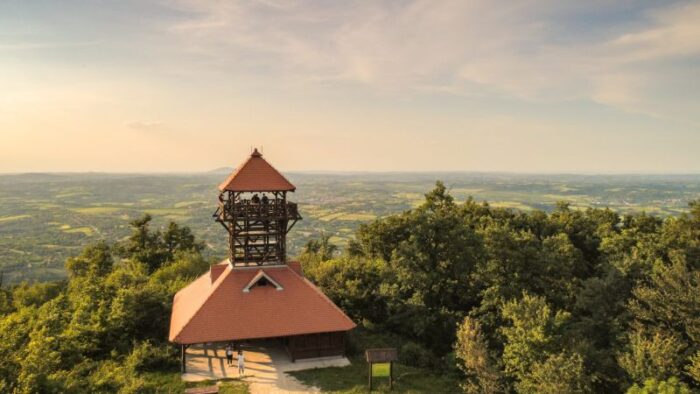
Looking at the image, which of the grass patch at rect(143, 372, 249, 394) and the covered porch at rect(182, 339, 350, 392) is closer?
the grass patch at rect(143, 372, 249, 394)

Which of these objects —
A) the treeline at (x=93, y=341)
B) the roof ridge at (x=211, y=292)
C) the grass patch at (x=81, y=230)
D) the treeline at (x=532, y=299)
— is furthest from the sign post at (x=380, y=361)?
the grass patch at (x=81, y=230)

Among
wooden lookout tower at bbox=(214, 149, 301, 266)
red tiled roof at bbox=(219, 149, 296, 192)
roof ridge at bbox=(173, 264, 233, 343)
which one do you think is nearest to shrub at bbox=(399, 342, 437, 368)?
wooden lookout tower at bbox=(214, 149, 301, 266)

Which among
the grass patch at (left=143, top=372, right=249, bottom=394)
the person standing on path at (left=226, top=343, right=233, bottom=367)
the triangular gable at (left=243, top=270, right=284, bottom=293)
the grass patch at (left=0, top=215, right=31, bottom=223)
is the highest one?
the triangular gable at (left=243, top=270, right=284, bottom=293)

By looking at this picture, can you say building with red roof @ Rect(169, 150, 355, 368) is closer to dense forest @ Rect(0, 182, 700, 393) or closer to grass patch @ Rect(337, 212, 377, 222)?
dense forest @ Rect(0, 182, 700, 393)

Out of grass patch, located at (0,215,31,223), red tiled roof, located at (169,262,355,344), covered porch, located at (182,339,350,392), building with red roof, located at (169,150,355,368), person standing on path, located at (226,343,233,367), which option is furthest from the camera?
grass patch, located at (0,215,31,223)

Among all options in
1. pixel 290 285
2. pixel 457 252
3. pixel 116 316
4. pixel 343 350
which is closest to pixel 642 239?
pixel 457 252

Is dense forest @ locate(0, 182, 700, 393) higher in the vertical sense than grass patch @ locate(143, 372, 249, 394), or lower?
higher

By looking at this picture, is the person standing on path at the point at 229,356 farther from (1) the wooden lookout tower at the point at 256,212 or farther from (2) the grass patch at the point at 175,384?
(1) the wooden lookout tower at the point at 256,212
